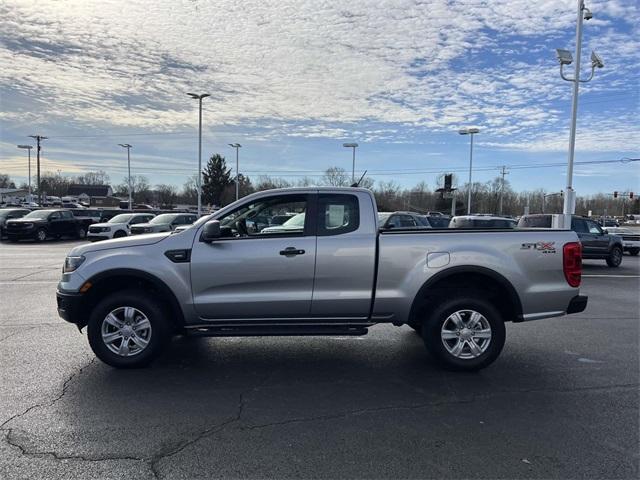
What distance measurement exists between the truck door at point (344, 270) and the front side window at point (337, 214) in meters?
0.01

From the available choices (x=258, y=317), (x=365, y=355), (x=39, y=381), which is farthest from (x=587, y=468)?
(x=39, y=381)

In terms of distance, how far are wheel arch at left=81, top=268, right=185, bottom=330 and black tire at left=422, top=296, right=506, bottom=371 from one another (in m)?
2.73

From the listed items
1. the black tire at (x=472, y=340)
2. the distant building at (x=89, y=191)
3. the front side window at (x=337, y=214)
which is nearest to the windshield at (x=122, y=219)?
the front side window at (x=337, y=214)

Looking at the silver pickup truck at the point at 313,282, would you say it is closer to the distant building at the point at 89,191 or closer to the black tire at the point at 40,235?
the black tire at the point at 40,235

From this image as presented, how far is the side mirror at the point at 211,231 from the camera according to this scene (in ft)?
15.9

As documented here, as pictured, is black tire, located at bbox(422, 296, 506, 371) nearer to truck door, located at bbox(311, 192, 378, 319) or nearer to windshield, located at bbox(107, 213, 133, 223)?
truck door, located at bbox(311, 192, 378, 319)

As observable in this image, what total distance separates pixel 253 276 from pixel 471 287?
2.46 metres

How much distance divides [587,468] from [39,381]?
487 cm

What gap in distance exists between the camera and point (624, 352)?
5875mm

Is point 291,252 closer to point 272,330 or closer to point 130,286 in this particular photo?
point 272,330

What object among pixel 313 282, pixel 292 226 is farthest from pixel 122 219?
pixel 313 282

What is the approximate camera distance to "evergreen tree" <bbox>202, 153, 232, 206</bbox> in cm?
7850

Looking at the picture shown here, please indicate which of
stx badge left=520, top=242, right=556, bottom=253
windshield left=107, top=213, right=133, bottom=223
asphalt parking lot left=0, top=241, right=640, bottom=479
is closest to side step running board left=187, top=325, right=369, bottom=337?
asphalt parking lot left=0, top=241, right=640, bottom=479

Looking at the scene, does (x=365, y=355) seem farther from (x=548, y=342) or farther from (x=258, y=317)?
(x=548, y=342)
